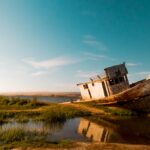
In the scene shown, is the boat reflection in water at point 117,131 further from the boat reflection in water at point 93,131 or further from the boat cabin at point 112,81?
the boat cabin at point 112,81

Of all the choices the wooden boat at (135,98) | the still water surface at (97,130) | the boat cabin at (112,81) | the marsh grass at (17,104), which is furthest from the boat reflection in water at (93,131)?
the marsh grass at (17,104)

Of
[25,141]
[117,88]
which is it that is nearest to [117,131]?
[25,141]

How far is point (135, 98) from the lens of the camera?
87.6 feet

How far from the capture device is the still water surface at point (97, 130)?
15.8 meters

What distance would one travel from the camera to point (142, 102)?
26953mm

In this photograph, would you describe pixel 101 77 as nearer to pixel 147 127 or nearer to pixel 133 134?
pixel 147 127

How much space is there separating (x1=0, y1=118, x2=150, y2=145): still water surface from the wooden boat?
4236mm

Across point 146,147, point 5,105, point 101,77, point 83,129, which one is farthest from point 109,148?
Result: point 5,105

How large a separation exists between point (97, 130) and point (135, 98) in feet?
30.2

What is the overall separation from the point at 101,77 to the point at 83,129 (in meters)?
12.2

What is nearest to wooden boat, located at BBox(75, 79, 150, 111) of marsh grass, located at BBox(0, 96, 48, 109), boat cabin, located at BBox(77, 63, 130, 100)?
boat cabin, located at BBox(77, 63, 130, 100)

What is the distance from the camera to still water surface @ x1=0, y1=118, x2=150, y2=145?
15.8m

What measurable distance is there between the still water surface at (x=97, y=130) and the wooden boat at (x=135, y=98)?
424 cm

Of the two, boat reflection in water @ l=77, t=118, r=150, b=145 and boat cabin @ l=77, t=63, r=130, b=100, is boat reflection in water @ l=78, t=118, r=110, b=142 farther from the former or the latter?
boat cabin @ l=77, t=63, r=130, b=100
